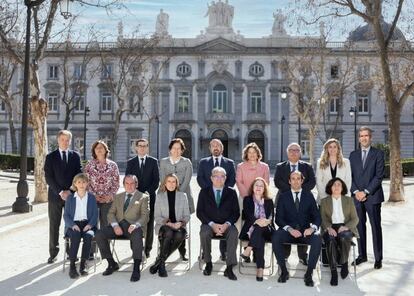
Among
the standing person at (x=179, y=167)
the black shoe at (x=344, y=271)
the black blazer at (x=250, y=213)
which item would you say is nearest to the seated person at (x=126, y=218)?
the standing person at (x=179, y=167)

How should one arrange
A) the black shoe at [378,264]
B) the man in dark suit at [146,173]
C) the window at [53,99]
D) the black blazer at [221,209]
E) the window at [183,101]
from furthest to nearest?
the window at [53,99] < the window at [183,101] < the man in dark suit at [146,173] < the black shoe at [378,264] < the black blazer at [221,209]

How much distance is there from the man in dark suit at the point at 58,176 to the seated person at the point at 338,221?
394cm

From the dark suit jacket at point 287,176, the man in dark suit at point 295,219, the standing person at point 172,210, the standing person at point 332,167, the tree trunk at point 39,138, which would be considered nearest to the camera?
the man in dark suit at point 295,219

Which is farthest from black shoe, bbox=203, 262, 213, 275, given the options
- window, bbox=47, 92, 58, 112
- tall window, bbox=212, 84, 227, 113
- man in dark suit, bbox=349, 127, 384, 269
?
window, bbox=47, 92, 58, 112

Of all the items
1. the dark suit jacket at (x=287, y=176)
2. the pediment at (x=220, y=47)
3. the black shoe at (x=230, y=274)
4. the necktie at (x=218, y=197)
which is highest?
the pediment at (x=220, y=47)

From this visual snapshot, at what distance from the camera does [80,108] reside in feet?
147

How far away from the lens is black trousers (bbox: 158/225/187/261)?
6.90m

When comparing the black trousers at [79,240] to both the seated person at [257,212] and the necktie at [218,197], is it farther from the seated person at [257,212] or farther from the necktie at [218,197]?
the seated person at [257,212]

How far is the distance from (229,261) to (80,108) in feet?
132

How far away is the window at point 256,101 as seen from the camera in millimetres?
43781

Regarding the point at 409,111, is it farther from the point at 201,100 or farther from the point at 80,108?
the point at 80,108

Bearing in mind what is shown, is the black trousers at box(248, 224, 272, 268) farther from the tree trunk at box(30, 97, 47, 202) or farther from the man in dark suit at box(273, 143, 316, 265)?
the tree trunk at box(30, 97, 47, 202)

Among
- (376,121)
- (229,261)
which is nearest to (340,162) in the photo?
(229,261)

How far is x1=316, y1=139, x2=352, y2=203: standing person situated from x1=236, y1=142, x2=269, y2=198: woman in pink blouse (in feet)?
2.79
